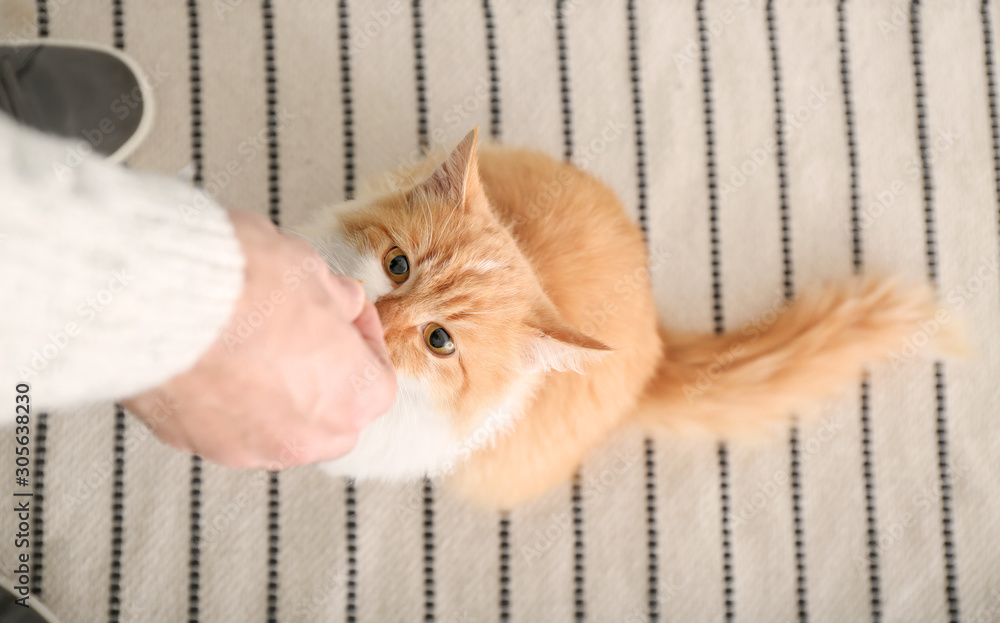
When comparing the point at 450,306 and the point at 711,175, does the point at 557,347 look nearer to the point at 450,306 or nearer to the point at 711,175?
the point at 450,306

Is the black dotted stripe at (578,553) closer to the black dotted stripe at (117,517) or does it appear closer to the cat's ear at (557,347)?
the cat's ear at (557,347)

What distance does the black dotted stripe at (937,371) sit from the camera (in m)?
1.16

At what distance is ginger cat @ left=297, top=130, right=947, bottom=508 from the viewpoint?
797 mm

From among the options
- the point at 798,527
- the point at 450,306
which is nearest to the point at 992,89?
the point at 798,527

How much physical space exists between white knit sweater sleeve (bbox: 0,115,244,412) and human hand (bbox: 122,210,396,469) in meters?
0.02

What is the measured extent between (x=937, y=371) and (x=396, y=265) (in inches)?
41.8

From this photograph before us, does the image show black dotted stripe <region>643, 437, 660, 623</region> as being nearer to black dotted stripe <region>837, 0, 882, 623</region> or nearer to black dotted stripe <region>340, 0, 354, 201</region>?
black dotted stripe <region>837, 0, 882, 623</region>

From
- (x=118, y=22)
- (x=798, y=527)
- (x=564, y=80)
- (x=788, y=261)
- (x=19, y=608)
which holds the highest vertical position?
(x=118, y=22)

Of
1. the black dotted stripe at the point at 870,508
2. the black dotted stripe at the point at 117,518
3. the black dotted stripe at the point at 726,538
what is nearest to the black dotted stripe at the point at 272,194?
the black dotted stripe at the point at 117,518

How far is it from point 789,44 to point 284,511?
1327 mm

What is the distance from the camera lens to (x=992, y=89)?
123 cm

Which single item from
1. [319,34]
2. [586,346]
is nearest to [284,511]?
[586,346]

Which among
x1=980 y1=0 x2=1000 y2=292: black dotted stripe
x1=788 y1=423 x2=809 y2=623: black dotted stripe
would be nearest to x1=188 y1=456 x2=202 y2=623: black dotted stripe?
x1=788 y1=423 x2=809 y2=623: black dotted stripe

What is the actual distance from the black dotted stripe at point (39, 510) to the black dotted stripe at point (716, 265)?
47.8 inches
